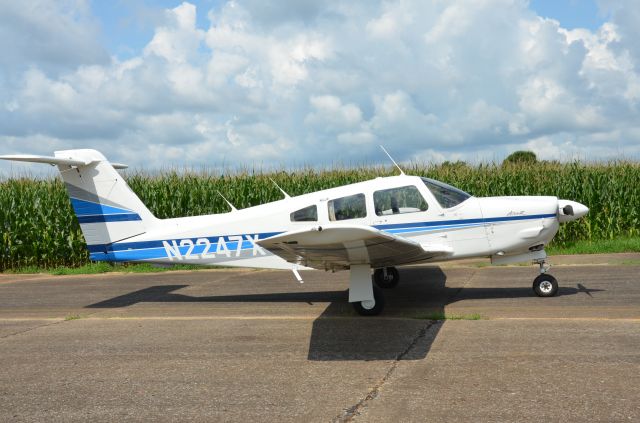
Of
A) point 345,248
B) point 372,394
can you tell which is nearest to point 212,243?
point 345,248

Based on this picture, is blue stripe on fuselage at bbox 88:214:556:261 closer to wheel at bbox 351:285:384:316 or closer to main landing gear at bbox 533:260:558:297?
main landing gear at bbox 533:260:558:297

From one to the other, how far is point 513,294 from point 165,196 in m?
11.1

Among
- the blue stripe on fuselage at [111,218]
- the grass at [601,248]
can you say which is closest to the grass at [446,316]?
the blue stripe on fuselage at [111,218]

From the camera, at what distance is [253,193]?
59.0ft

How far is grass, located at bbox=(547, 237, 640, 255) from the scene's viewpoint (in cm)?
1512

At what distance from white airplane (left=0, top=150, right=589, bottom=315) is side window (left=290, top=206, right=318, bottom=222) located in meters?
0.02

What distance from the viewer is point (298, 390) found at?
5.53 metres

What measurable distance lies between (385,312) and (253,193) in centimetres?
962

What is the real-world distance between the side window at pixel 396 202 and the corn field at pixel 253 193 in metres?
8.65

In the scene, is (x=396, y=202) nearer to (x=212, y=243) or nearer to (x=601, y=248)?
(x=212, y=243)

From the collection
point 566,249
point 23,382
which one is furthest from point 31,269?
point 566,249

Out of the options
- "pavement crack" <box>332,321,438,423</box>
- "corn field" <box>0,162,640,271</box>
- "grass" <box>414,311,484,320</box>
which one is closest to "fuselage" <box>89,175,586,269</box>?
"grass" <box>414,311,484,320</box>

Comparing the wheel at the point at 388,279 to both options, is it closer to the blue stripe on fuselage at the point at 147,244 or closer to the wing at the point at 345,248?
the wing at the point at 345,248

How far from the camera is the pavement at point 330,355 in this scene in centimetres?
505
